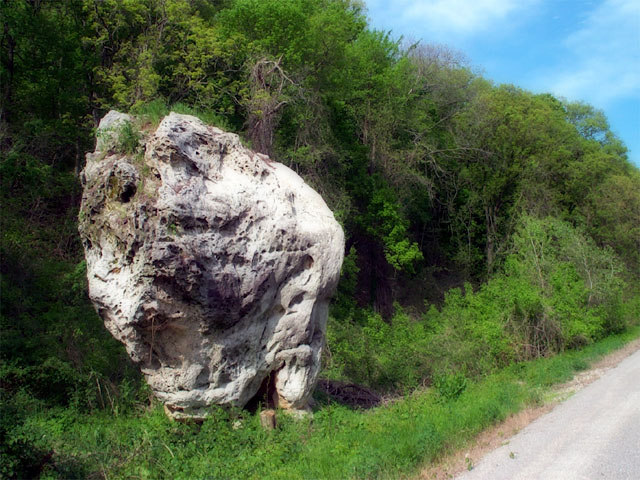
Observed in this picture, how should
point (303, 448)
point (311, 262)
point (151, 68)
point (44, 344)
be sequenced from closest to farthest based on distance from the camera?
1. point (303, 448)
2. point (311, 262)
3. point (44, 344)
4. point (151, 68)

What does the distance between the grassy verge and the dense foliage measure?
0.17 m

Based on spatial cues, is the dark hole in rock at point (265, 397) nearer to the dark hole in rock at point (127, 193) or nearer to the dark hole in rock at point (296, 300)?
the dark hole in rock at point (296, 300)

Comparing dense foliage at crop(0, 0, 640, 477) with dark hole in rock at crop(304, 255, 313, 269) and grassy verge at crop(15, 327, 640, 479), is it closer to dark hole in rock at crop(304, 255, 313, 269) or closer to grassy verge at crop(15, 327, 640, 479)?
grassy verge at crop(15, 327, 640, 479)

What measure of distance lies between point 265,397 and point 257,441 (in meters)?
1.26

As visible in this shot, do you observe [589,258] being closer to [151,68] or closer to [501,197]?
[501,197]

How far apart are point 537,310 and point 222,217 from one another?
12081mm

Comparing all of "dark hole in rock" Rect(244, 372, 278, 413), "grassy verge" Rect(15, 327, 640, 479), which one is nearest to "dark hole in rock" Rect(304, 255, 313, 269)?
"dark hole in rock" Rect(244, 372, 278, 413)

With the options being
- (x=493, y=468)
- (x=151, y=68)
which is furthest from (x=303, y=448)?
(x=151, y=68)

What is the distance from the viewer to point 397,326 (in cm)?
1944

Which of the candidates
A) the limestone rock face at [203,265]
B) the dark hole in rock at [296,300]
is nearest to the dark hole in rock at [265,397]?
the limestone rock face at [203,265]

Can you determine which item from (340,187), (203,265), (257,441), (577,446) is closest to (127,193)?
(203,265)

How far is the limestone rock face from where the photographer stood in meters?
8.41

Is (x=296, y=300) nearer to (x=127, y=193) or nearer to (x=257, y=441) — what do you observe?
(x=257, y=441)

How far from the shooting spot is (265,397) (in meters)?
9.96
